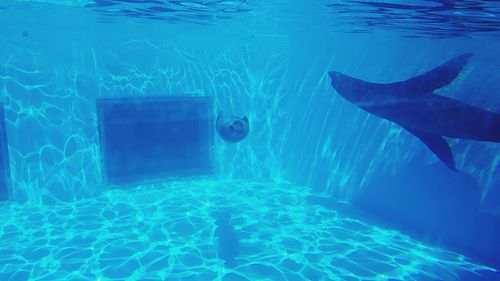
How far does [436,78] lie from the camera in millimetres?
5039

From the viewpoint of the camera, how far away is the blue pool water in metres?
8.85

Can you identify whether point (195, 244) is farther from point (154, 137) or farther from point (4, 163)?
point (4, 163)

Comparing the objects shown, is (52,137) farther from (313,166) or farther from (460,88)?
(460,88)

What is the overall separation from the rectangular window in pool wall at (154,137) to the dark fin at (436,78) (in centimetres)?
1040

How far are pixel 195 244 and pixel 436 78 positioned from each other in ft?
22.8

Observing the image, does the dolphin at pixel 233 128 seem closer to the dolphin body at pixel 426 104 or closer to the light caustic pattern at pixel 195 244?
the light caustic pattern at pixel 195 244

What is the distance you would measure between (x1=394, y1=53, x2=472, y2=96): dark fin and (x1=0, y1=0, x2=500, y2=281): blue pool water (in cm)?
45

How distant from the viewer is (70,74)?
1245 centimetres

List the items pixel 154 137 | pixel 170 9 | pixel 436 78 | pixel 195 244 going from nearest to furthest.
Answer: pixel 436 78 < pixel 195 244 < pixel 170 9 < pixel 154 137

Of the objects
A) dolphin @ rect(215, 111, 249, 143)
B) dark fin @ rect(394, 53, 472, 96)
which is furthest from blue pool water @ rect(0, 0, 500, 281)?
dolphin @ rect(215, 111, 249, 143)

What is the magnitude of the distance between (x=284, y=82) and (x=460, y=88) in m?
7.50

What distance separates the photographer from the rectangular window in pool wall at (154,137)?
13352mm

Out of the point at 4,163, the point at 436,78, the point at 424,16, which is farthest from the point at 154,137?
the point at 436,78

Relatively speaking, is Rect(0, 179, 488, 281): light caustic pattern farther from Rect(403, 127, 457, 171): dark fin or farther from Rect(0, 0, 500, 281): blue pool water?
Rect(403, 127, 457, 171): dark fin
